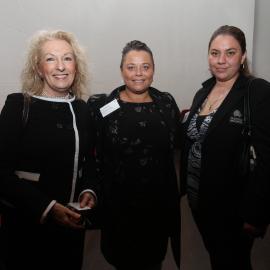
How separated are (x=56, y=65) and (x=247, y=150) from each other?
3.59 feet

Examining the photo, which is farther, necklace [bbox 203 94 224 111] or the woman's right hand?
necklace [bbox 203 94 224 111]

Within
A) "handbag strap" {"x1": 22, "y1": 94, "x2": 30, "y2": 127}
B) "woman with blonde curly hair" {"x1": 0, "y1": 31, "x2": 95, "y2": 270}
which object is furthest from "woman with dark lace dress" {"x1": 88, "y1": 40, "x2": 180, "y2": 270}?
"handbag strap" {"x1": 22, "y1": 94, "x2": 30, "y2": 127}

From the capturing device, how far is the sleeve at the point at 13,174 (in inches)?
51.6

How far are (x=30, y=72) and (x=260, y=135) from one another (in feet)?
4.09

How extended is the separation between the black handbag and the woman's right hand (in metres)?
0.89

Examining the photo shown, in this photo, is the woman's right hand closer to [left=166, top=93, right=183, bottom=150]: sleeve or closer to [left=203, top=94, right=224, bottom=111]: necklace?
[left=166, top=93, right=183, bottom=150]: sleeve

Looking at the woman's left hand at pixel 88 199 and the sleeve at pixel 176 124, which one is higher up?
the sleeve at pixel 176 124

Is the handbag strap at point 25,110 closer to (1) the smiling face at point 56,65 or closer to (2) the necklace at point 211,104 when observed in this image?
(1) the smiling face at point 56,65

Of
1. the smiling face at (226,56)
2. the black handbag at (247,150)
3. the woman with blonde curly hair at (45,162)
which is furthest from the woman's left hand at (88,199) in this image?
the smiling face at (226,56)

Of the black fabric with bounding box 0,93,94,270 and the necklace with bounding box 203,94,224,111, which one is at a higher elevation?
the necklace with bounding box 203,94,224,111

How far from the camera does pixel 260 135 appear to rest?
1475 mm

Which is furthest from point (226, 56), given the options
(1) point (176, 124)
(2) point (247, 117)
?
(1) point (176, 124)

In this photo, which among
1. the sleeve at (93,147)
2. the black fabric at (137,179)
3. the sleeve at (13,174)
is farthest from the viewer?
the black fabric at (137,179)

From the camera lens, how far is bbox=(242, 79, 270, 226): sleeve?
57.9 inches
